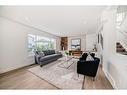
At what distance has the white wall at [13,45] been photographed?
3.60 meters

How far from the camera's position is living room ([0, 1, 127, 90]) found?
265 cm

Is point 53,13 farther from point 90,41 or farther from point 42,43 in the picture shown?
point 90,41

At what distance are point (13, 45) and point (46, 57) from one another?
5.66 ft

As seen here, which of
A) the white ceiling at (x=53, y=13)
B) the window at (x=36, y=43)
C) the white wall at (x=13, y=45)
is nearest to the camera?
the white ceiling at (x=53, y=13)

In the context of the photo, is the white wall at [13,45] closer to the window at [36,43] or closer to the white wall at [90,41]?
the window at [36,43]

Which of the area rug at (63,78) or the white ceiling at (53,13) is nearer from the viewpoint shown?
the area rug at (63,78)

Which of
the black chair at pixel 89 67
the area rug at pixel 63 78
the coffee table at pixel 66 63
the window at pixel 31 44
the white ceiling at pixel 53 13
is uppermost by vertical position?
the white ceiling at pixel 53 13

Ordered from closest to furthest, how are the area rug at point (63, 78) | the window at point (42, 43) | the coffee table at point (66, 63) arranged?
the area rug at point (63, 78), the coffee table at point (66, 63), the window at point (42, 43)

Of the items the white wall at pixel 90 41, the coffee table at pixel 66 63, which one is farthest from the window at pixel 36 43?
the white wall at pixel 90 41

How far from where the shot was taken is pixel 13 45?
4.06 metres

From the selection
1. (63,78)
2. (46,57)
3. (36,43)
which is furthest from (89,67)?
(36,43)
